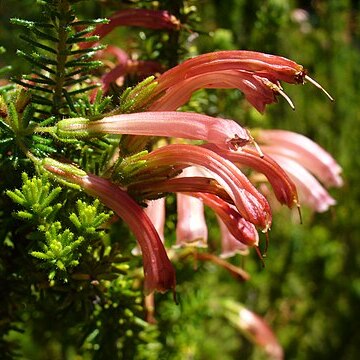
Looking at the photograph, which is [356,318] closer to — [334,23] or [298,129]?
[298,129]

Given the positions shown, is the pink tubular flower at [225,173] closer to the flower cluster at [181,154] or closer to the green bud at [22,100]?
the flower cluster at [181,154]

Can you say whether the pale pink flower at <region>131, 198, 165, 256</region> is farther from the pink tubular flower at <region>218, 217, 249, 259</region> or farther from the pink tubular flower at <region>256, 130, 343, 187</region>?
the pink tubular flower at <region>256, 130, 343, 187</region>

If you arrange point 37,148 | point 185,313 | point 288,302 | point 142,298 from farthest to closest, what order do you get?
point 288,302 → point 185,313 → point 142,298 → point 37,148

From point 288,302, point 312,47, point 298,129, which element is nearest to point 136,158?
point 288,302

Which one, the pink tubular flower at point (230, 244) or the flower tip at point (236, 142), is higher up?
the flower tip at point (236, 142)

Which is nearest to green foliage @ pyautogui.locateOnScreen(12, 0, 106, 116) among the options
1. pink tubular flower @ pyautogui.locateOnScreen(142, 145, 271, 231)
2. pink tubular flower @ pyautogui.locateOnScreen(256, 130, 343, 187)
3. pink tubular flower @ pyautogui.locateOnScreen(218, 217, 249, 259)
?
pink tubular flower @ pyautogui.locateOnScreen(142, 145, 271, 231)


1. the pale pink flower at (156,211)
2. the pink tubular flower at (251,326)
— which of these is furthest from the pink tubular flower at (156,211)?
the pink tubular flower at (251,326)
